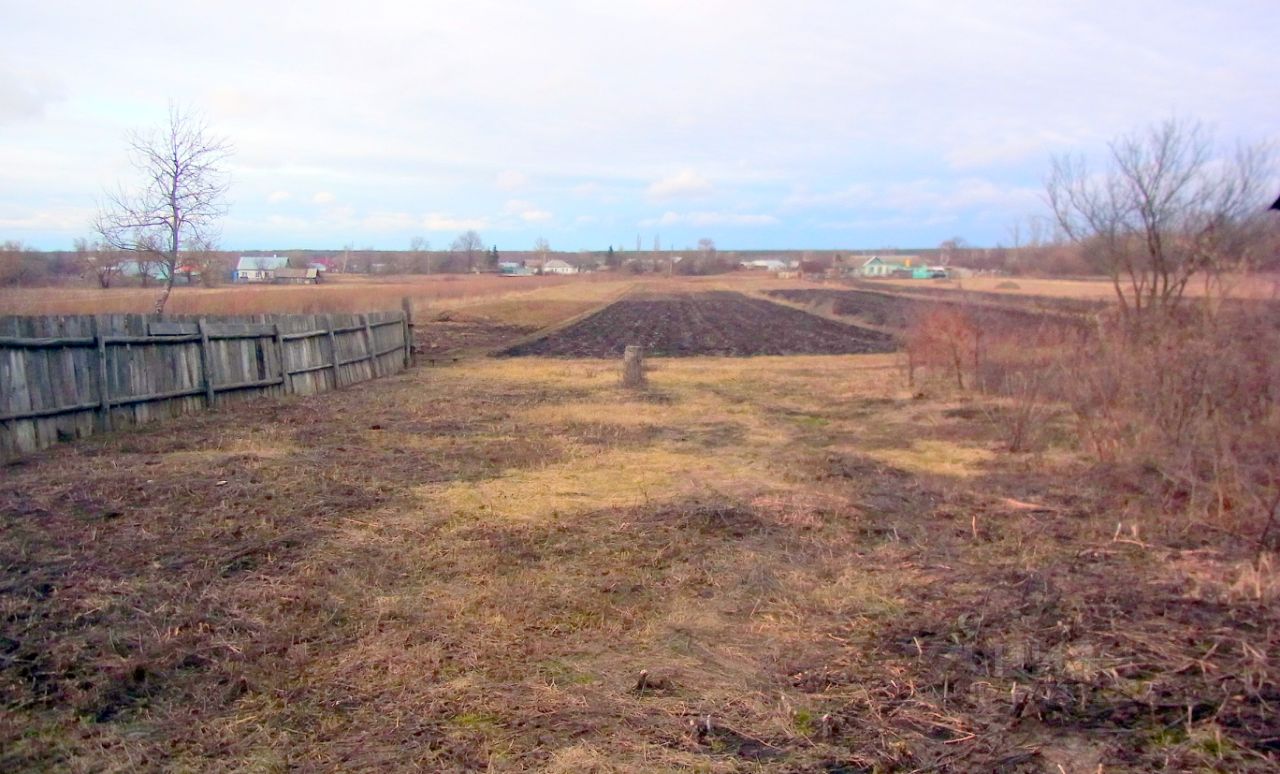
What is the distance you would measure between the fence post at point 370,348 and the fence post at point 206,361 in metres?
5.14

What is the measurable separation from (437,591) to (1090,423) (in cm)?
754

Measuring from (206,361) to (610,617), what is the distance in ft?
31.2

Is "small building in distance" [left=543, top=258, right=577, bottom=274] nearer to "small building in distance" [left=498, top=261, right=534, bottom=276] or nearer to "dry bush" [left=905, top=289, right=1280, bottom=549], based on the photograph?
"small building in distance" [left=498, top=261, right=534, bottom=276]

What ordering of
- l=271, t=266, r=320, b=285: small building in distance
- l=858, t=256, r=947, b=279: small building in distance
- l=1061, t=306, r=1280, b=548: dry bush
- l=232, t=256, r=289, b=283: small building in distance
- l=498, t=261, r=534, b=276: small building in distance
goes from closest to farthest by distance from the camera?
1. l=1061, t=306, r=1280, b=548: dry bush
2. l=271, t=266, r=320, b=285: small building in distance
3. l=232, t=256, r=289, b=283: small building in distance
4. l=858, t=256, r=947, b=279: small building in distance
5. l=498, t=261, r=534, b=276: small building in distance

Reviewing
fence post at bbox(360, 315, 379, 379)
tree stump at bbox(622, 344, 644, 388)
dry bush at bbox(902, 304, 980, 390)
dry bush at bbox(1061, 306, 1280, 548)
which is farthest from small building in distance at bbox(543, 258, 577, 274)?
dry bush at bbox(1061, 306, 1280, 548)

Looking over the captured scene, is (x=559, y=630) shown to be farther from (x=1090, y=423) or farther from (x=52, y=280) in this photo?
(x=52, y=280)

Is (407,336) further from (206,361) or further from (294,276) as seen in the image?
(294,276)

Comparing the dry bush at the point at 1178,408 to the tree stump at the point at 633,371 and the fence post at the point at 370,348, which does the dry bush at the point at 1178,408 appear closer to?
the tree stump at the point at 633,371

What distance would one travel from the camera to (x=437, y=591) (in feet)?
18.9

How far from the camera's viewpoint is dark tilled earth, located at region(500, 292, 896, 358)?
25844 millimetres

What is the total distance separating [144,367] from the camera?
37.9 ft

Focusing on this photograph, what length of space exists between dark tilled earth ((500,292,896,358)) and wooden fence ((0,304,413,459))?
8849 mm

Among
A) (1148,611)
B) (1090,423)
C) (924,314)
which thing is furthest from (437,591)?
(924,314)

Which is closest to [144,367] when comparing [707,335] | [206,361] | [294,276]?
[206,361]
